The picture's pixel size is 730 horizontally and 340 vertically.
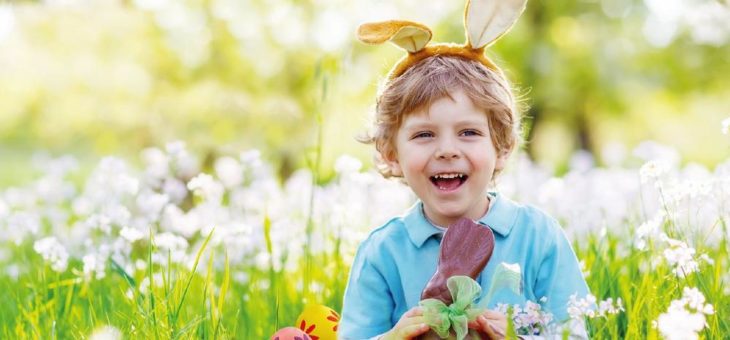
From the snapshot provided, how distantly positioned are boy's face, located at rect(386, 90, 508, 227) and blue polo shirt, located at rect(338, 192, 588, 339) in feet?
0.44

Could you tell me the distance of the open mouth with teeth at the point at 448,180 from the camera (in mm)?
2600

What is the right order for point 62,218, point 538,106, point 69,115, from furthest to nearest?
point 538,106, point 69,115, point 62,218

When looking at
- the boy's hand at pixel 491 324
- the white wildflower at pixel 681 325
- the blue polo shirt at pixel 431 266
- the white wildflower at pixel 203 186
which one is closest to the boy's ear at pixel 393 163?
the blue polo shirt at pixel 431 266

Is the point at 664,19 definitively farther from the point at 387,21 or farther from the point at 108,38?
the point at 387,21

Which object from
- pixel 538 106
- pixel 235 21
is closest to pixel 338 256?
pixel 235 21

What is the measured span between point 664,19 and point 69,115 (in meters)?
7.53

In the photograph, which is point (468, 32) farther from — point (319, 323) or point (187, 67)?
point (187, 67)

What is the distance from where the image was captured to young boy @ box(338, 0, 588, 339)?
2.61 m

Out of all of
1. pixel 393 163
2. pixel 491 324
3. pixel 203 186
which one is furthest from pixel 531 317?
pixel 203 186

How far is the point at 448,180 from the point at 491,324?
495 mm

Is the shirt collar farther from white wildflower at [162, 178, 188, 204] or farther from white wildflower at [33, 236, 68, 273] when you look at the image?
white wildflower at [162, 178, 188, 204]

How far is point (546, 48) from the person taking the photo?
12.3 metres

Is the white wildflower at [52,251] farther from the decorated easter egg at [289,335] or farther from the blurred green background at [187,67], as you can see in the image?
the blurred green background at [187,67]

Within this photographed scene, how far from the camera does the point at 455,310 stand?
2.23 metres
